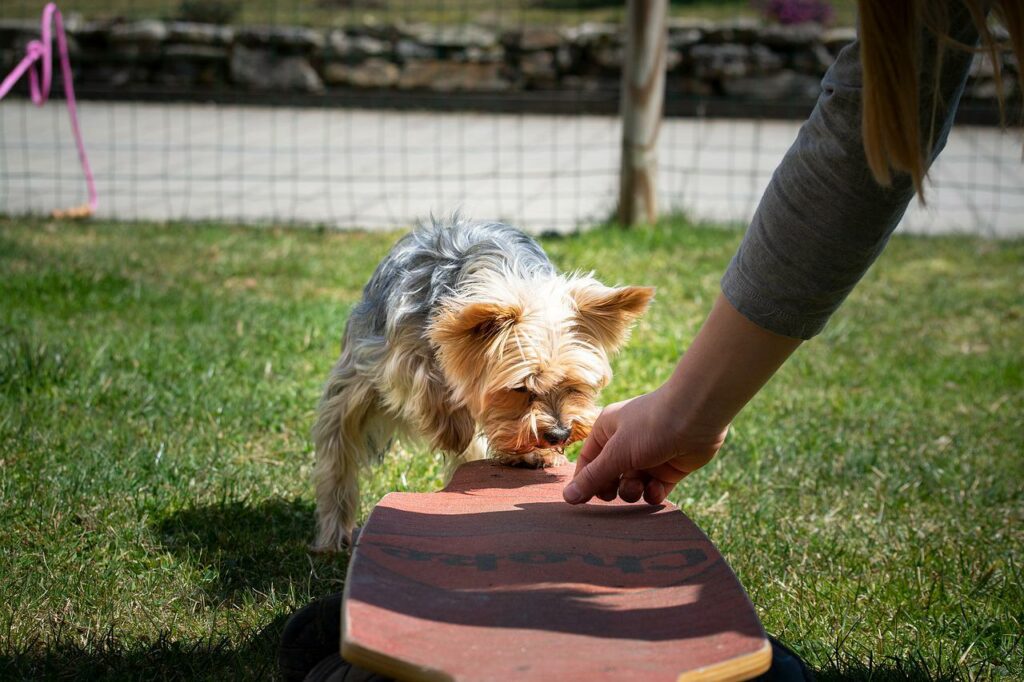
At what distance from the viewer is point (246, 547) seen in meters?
2.99

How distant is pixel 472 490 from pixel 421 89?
39.4ft

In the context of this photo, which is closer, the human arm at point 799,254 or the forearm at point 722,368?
the human arm at point 799,254

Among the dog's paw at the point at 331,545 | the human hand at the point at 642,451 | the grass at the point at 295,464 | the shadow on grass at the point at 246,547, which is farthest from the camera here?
the dog's paw at the point at 331,545

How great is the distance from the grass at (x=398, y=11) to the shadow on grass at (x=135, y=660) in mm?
13174

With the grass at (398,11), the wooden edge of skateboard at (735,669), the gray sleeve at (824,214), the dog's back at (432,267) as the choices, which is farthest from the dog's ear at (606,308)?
the grass at (398,11)

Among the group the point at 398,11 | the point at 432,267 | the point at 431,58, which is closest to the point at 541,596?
the point at 432,267

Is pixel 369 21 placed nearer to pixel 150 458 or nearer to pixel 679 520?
pixel 150 458

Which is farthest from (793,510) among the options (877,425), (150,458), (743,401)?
→ (150,458)

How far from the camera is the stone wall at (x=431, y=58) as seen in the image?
13594 millimetres

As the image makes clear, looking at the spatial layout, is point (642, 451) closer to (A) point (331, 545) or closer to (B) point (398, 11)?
(A) point (331, 545)

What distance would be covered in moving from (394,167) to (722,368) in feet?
27.3

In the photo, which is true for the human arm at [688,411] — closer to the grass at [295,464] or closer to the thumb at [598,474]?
the thumb at [598,474]

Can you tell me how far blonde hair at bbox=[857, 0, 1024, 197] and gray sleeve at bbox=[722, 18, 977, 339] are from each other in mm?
136

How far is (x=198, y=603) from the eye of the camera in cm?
266
